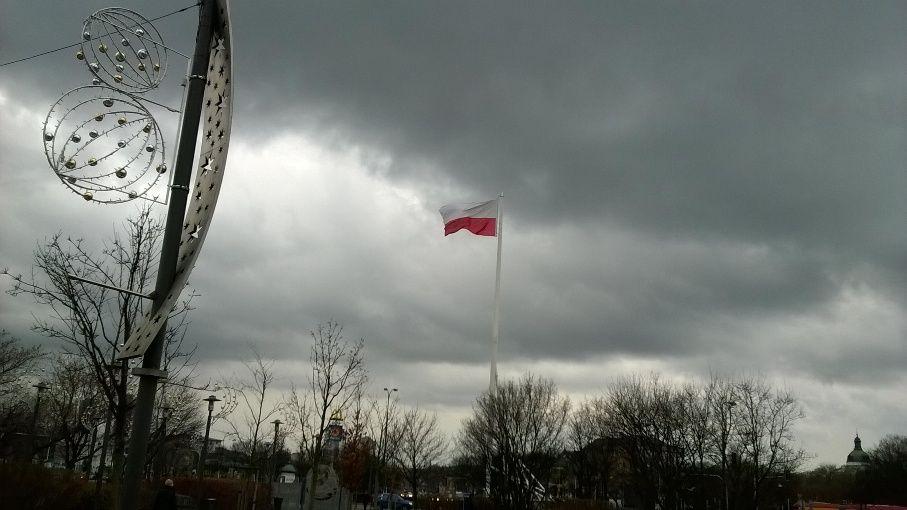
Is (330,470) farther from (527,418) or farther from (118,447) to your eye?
(118,447)

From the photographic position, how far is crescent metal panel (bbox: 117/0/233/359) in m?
7.02

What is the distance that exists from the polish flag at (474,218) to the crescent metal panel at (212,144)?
21.8 m

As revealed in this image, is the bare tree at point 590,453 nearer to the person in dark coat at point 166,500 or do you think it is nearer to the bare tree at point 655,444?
the bare tree at point 655,444

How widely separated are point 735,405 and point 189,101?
35.3 metres

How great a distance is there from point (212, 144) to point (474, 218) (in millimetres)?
22281

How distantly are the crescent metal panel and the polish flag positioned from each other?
859 inches

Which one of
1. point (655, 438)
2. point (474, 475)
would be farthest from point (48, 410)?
point (655, 438)

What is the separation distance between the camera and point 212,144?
7285mm

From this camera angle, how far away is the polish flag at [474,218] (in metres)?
29.2

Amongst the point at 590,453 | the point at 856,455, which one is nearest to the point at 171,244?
the point at 590,453

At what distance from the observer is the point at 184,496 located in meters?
28.2

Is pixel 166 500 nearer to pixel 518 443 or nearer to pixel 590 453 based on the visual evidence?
pixel 518 443

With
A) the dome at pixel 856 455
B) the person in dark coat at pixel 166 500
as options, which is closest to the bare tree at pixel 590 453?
the person in dark coat at pixel 166 500

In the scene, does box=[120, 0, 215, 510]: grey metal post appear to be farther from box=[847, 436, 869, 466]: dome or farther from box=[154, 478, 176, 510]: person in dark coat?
box=[847, 436, 869, 466]: dome
